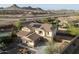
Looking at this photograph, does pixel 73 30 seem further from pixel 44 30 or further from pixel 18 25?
pixel 18 25

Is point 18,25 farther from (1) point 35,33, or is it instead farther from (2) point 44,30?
(2) point 44,30

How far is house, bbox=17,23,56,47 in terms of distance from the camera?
78.3 inches

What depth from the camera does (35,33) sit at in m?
2.02

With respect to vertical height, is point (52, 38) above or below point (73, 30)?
below

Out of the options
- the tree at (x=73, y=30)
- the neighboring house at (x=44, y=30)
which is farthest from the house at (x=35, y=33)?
the tree at (x=73, y=30)

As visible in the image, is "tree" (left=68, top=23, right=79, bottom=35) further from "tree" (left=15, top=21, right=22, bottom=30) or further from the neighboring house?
"tree" (left=15, top=21, right=22, bottom=30)

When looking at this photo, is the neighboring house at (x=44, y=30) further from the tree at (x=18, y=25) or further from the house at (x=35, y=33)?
the tree at (x=18, y=25)

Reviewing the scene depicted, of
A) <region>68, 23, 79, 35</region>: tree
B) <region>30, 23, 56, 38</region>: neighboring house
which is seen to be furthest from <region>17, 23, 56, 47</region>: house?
<region>68, 23, 79, 35</region>: tree

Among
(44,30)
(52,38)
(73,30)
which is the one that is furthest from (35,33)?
(73,30)

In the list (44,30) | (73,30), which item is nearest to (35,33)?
(44,30)

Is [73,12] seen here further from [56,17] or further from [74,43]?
[74,43]

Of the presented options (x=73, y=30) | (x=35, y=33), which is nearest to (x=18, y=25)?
(x=35, y=33)

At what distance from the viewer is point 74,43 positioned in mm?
1993
